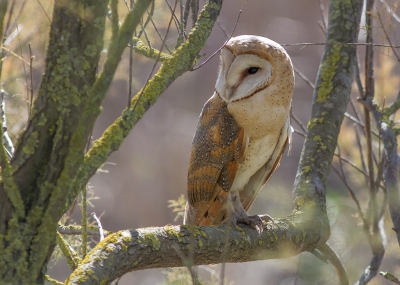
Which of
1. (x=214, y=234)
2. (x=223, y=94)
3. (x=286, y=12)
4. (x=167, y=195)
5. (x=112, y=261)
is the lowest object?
(x=112, y=261)

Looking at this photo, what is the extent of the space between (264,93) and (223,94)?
18 cm

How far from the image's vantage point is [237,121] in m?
2.22

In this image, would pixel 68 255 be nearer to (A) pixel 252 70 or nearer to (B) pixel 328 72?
(A) pixel 252 70

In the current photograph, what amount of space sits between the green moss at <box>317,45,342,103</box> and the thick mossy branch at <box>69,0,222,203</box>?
1.05 metres

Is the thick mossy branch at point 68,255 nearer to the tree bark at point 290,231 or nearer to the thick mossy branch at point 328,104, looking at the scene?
the tree bark at point 290,231

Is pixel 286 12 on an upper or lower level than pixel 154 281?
upper

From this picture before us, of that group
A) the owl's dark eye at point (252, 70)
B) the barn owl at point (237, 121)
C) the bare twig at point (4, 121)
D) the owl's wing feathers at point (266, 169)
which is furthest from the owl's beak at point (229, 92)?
the bare twig at point (4, 121)

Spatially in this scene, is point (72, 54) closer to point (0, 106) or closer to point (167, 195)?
point (0, 106)

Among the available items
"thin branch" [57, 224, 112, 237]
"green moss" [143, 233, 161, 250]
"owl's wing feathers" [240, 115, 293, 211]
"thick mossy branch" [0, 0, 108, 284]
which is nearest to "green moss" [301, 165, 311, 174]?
"owl's wing feathers" [240, 115, 293, 211]

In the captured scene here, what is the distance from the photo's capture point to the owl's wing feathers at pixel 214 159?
7.24 ft

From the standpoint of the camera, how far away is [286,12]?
10.6 meters

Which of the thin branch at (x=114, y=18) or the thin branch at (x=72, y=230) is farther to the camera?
the thin branch at (x=72, y=230)

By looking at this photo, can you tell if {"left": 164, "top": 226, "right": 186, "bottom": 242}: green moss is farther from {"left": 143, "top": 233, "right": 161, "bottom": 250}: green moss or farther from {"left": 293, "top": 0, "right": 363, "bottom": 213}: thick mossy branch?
{"left": 293, "top": 0, "right": 363, "bottom": 213}: thick mossy branch

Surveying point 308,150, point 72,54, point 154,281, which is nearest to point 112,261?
point 72,54
